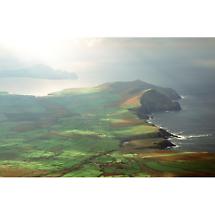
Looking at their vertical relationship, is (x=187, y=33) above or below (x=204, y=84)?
above

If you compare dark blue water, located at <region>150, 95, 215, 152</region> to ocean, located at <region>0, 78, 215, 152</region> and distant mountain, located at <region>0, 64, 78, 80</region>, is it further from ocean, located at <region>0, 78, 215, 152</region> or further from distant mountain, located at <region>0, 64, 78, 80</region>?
distant mountain, located at <region>0, 64, 78, 80</region>

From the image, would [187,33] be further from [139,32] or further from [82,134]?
[82,134]

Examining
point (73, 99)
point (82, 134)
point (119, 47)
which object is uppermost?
point (119, 47)

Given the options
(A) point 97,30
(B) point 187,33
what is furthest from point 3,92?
(B) point 187,33

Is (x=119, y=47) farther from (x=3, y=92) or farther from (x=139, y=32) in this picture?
(x=3, y=92)

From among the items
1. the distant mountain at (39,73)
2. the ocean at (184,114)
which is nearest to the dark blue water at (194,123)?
the ocean at (184,114)

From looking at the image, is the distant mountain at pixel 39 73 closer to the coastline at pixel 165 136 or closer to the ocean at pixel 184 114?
the ocean at pixel 184 114
